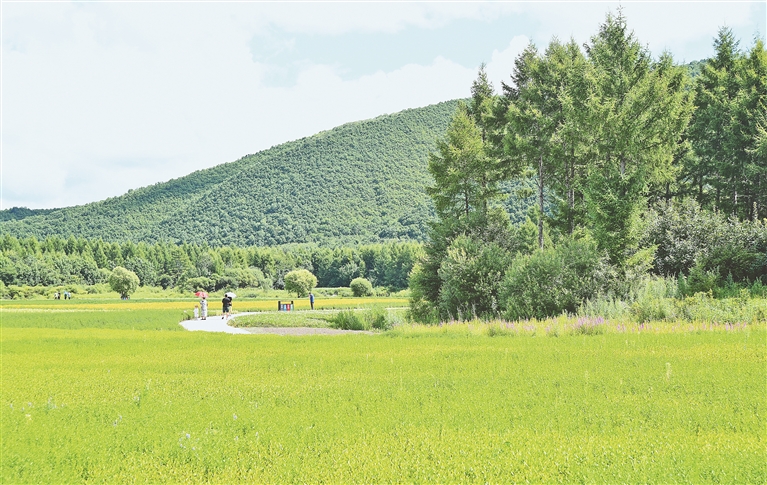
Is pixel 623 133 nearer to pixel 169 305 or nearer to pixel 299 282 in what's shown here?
pixel 169 305

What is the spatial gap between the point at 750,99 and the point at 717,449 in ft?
149

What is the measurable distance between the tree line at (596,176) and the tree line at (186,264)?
7471 centimetres

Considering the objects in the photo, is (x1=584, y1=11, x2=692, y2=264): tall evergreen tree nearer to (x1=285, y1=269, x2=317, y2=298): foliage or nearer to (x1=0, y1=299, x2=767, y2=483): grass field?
(x1=0, y1=299, x2=767, y2=483): grass field

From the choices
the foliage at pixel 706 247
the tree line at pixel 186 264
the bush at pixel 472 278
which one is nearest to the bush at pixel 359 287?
the tree line at pixel 186 264

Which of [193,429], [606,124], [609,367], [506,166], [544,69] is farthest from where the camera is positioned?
[506,166]

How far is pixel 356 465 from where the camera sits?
6.82 metres

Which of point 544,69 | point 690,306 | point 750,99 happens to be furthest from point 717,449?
point 750,99

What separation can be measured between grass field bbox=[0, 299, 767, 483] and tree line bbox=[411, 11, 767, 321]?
42.1 ft

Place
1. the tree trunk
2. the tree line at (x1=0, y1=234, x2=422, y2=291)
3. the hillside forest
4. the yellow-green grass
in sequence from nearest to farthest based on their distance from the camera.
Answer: the hillside forest → the tree trunk → the yellow-green grass → the tree line at (x1=0, y1=234, x2=422, y2=291)

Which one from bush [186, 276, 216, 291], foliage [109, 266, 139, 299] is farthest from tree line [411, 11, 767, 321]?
bush [186, 276, 216, 291]

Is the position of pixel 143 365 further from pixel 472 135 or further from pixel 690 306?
pixel 472 135

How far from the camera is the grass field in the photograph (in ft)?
22.0

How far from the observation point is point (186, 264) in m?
145

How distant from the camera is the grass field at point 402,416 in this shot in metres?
6.70
